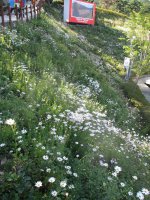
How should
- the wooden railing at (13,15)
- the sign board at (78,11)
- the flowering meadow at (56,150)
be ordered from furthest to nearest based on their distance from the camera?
the sign board at (78,11)
the wooden railing at (13,15)
the flowering meadow at (56,150)

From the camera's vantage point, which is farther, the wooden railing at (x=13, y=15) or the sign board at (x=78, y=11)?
the sign board at (x=78, y=11)

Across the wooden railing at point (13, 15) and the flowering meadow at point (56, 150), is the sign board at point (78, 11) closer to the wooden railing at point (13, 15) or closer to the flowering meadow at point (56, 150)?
the wooden railing at point (13, 15)

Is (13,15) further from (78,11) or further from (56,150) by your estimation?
(56,150)

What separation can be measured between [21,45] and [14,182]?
918 centimetres

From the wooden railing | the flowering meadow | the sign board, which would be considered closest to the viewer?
the flowering meadow

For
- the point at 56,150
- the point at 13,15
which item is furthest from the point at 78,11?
the point at 56,150

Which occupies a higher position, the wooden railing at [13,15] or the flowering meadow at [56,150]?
the wooden railing at [13,15]

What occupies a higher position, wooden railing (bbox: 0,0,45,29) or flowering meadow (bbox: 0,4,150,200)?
wooden railing (bbox: 0,0,45,29)

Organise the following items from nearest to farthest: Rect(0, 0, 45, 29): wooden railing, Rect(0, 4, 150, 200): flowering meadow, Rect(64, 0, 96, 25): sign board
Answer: Rect(0, 4, 150, 200): flowering meadow
Rect(0, 0, 45, 29): wooden railing
Rect(64, 0, 96, 25): sign board

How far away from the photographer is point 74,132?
661 centimetres

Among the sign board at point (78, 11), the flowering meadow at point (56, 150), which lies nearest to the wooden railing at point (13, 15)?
the flowering meadow at point (56, 150)

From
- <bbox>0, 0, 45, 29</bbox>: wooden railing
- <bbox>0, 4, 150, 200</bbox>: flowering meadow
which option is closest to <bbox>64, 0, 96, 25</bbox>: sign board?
<bbox>0, 0, 45, 29</bbox>: wooden railing

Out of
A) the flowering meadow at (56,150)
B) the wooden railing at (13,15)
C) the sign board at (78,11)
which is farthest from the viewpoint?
the sign board at (78,11)

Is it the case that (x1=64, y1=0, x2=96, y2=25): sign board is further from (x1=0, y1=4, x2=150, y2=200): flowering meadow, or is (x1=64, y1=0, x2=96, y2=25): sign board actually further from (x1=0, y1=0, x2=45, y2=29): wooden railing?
(x1=0, y1=4, x2=150, y2=200): flowering meadow
